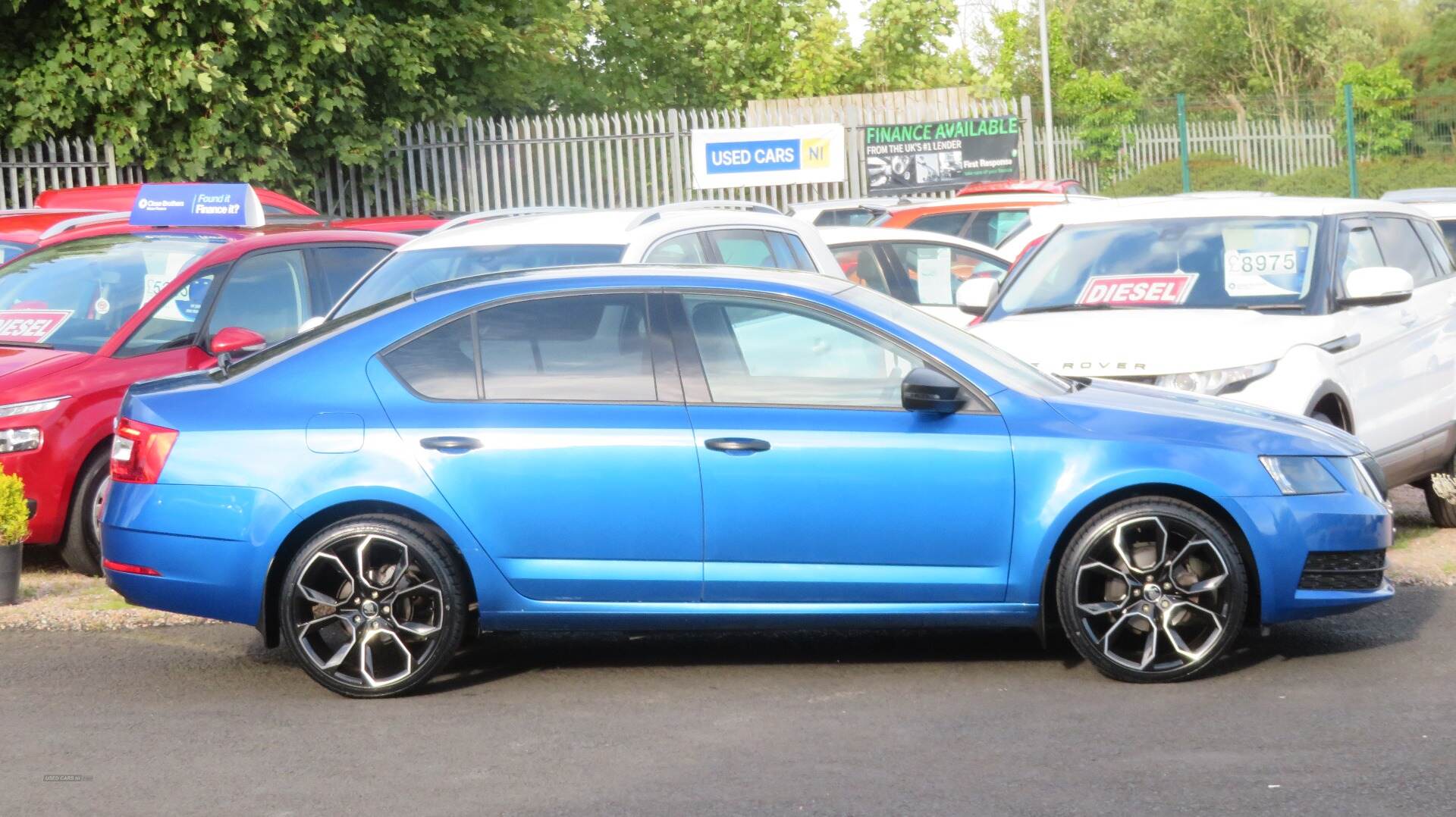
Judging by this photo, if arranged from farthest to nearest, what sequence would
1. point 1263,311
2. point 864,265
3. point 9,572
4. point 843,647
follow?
point 864,265, point 1263,311, point 9,572, point 843,647

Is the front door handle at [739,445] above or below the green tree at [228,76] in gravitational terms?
below

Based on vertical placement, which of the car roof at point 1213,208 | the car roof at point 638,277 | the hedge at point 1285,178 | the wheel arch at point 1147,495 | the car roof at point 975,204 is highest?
the hedge at point 1285,178

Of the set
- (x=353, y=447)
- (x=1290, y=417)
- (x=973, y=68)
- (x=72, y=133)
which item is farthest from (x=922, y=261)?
(x=973, y=68)

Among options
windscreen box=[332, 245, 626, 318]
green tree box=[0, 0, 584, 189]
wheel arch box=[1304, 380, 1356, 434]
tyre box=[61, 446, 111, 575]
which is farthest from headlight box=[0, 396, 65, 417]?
green tree box=[0, 0, 584, 189]

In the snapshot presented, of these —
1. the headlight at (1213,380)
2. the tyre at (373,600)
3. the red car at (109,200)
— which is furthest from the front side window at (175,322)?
the red car at (109,200)

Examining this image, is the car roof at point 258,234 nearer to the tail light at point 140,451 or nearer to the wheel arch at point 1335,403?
the tail light at point 140,451

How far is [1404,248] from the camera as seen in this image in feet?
32.2

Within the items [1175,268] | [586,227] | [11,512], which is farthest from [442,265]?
[1175,268]

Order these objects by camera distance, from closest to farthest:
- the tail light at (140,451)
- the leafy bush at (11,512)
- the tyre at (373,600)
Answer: the tyre at (373,600) < the tail light at (140,451) < the leafy bush at (11,512)

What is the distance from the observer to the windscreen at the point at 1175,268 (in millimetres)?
8711

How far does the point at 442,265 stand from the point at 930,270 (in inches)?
212

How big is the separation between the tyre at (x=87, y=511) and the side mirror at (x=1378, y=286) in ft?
19.6

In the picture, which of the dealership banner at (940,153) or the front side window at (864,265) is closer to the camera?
the front side window at (864,265)

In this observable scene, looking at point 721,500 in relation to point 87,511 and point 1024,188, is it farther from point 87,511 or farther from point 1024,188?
point 1024,188
